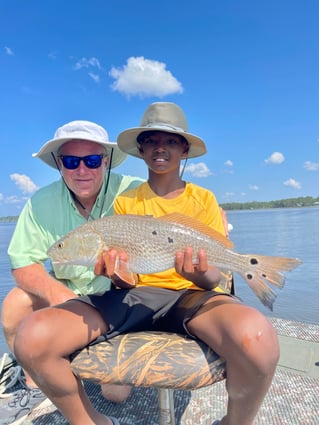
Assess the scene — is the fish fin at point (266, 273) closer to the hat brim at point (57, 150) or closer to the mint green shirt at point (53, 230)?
the mint green shirt at point (53, 230)

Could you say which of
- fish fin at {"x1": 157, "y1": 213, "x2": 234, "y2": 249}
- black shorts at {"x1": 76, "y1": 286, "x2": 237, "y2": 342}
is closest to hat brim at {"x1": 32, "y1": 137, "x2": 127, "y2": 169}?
fish fin at {"x1": 157, "y1": 213, "x2": 234, "y2": 249}

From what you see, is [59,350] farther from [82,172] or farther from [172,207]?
[82,172]

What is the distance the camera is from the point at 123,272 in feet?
8.16

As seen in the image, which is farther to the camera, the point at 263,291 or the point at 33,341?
the point at 263,291

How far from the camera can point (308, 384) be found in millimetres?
3270

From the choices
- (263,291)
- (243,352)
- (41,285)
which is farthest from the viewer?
(41,285)

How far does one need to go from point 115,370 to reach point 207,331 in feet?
1.89

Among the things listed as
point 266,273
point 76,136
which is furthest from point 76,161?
point 266,273

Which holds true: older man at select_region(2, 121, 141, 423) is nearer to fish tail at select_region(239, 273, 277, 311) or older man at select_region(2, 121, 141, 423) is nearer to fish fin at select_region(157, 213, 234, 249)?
fish fin at select_region(157, 213, 234, 249)

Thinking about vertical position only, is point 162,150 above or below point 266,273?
above

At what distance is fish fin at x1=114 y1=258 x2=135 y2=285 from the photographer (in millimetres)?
2475

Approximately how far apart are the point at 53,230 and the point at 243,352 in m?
2.15

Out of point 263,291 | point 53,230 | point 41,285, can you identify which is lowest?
point 41,285

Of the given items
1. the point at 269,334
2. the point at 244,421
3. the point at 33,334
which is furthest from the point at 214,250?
the point at 33,334
